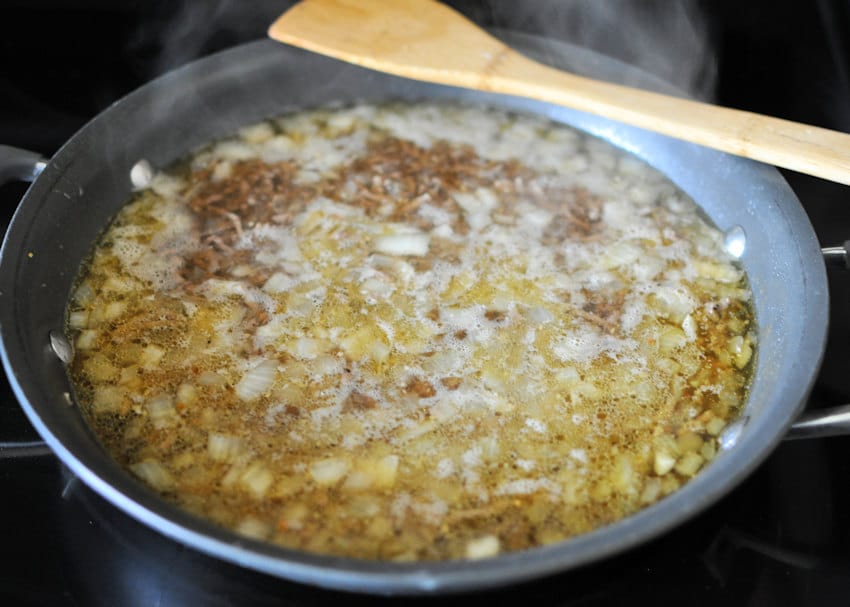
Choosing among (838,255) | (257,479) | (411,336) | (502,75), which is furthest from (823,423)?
(502,75)

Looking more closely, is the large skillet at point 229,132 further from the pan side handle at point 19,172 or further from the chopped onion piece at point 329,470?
the chopped onion piece at point 329,470

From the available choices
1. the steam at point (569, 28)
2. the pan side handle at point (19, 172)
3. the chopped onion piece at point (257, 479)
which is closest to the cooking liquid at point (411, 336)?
the chopped onion piece at point (257, 479)

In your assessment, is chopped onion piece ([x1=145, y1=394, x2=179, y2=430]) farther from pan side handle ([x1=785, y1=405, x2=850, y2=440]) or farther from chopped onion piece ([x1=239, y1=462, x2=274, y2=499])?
pan side handle ([x1=785, y1=405, x2=850, y2=440])

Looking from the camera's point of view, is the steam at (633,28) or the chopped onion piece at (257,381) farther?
the steam at (633,28)

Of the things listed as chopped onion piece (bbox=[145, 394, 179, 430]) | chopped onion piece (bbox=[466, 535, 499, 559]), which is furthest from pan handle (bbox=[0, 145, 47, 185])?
chopped onion piece (bbox=[466, 535, 499, 559])

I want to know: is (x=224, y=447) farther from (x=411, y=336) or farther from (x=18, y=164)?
(x=18, y=164)

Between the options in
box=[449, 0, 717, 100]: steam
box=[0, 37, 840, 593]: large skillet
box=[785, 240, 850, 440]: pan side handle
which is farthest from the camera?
box=[449, 0, 717, 100]: steam
